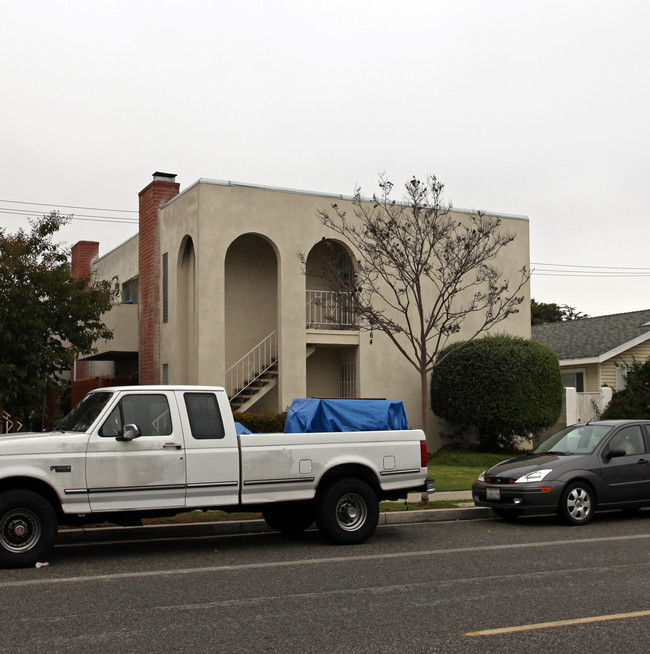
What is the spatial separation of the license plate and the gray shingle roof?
1887 centimetres

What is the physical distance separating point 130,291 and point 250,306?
611 cm

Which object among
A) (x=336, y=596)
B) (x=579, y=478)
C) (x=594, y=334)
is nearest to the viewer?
(x=336, y=596)

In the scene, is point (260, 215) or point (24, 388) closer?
point (24, 388)

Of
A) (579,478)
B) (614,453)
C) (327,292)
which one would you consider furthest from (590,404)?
(579,478)

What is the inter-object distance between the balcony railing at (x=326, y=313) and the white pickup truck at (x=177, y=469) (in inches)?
482

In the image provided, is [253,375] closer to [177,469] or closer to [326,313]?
[326,313]

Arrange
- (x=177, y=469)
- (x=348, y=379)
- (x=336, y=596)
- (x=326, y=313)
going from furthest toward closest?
(x=348, y=379) < (x=326, y=313) < (x=177, y=469) < (x=336, y=596)

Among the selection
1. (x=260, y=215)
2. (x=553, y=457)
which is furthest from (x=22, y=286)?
(x=553, y=457)

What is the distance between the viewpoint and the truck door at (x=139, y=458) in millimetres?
9477

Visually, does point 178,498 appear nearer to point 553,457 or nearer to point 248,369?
point 553,457

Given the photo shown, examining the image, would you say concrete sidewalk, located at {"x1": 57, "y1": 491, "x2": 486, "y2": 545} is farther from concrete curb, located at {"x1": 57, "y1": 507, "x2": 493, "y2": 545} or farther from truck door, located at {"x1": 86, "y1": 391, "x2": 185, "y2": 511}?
truck door, located at {"x1": 86, "y1": 391, "x2": 185, "y2": 511}

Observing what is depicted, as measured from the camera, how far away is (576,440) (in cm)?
1372

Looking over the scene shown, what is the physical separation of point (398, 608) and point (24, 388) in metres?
12.8

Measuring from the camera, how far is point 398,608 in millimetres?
7207
